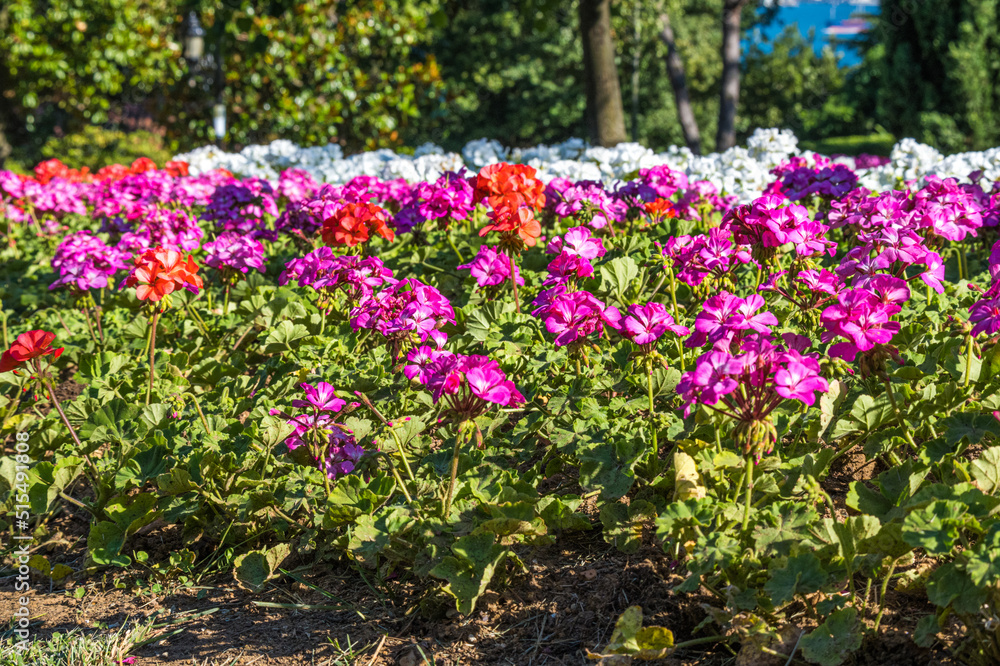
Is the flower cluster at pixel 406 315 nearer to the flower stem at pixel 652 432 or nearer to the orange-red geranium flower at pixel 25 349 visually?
the flower stem at pixel 652 432

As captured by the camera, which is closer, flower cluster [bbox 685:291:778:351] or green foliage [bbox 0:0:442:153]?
flower cluster [bbox 685:291:778:351]

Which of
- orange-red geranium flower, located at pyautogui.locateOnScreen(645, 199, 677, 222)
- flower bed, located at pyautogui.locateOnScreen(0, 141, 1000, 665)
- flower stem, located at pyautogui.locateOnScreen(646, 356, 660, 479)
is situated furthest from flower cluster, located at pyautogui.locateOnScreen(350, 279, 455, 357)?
orange-red geranium flower, located at pyautogui.locateOnScreen(645, 199, 677, 222)

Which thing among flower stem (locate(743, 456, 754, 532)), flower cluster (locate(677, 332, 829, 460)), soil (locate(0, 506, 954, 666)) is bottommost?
soil (locate(0, 506, 954, 666))

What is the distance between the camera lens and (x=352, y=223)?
3064mm

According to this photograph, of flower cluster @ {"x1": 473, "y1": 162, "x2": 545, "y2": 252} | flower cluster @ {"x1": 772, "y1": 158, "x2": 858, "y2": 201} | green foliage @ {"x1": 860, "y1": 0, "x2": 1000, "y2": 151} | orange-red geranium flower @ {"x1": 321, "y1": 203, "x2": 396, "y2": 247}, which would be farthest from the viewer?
green foliage @ {"x1": 860, "y1": 0, "x2": 1000, "y2": 151}

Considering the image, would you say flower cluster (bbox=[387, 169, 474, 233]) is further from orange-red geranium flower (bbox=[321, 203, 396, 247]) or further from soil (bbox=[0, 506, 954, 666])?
soil (bbox=[0, 506, 954, 666])

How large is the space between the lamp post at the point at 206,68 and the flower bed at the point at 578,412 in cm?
771

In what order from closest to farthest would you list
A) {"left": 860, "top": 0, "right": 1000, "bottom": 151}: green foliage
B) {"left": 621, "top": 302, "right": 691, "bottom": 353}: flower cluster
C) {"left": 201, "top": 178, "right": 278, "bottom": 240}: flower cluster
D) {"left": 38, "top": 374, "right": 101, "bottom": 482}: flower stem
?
{"left": 621, "top": 302, "right": 691, "bottom": 353}: flower cluster, {"left": 38, "top": 374, "right": 101, "bottom": 482}: flower stem, {"left": 201, "top": 178, "right": 278, "bottom": 240}: flower cluster, {"left": 860, "top": 0, "right": 1000, "bottom": 151}: green foliage

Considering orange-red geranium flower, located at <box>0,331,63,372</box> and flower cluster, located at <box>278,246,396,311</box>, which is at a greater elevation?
flower cluster, located at <box>278,246,396,311</box>

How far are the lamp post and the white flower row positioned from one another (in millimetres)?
4628

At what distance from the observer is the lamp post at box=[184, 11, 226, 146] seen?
1105cm

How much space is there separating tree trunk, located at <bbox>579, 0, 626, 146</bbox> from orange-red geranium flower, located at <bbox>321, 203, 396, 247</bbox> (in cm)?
529

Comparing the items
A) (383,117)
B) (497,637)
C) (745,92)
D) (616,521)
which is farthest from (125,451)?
(745,92)

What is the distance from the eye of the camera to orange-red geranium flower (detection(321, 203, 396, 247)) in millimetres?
3068
